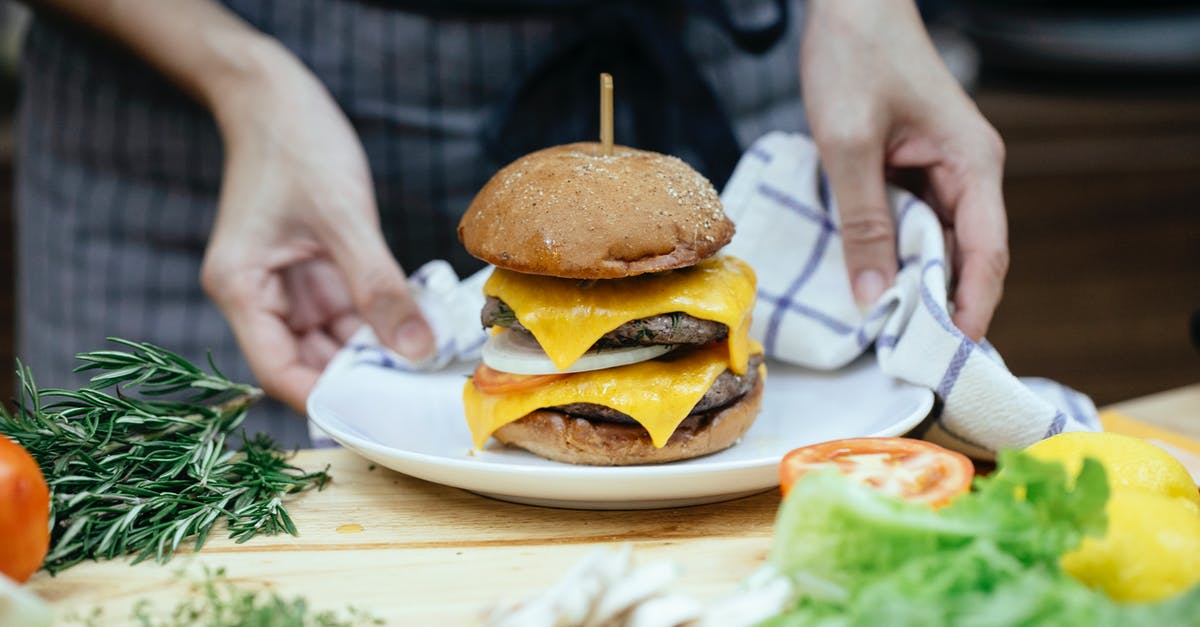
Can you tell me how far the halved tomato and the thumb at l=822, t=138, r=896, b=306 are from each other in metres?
0.68

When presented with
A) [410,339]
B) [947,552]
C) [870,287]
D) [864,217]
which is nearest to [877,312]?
[870,287]

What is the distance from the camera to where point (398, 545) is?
4.97ft

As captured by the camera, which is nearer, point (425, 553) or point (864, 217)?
point (425, 553)

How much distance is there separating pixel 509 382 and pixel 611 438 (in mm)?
203

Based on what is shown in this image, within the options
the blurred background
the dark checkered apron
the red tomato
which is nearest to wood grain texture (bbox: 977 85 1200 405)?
the blurred background

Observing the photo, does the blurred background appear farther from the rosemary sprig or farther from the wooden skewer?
the rosemary sprig

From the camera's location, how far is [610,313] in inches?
67.9

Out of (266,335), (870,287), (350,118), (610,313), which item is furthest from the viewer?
(350,118)

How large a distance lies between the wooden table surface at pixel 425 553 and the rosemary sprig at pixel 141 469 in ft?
0.12

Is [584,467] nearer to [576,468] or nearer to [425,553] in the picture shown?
[576,468]

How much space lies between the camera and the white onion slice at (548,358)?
1.77 meters

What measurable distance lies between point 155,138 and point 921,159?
191cm

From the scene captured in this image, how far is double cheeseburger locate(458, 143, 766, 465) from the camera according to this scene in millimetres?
1692

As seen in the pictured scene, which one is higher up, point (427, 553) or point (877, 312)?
point (877, 312)
